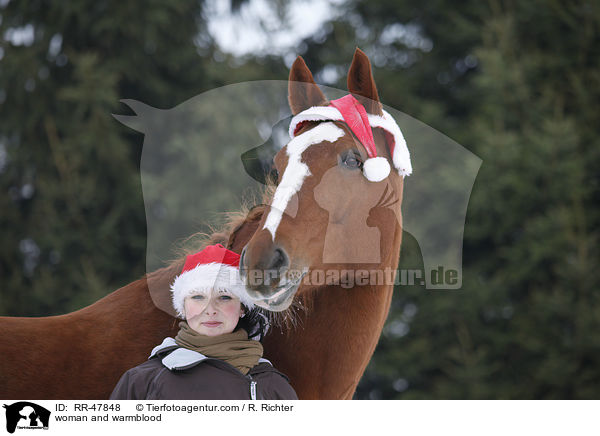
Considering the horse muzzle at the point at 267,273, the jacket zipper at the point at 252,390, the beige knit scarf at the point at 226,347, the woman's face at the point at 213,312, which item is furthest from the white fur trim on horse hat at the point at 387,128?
the jacket zipper at the point at 252,390

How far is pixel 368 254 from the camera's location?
203 centimetres

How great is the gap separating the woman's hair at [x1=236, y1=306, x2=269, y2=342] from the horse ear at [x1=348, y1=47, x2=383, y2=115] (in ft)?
2.80

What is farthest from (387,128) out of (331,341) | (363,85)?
(331,341)

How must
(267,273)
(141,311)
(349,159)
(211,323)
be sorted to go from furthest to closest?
(141,311), (349,159), (211,323), (267,273)

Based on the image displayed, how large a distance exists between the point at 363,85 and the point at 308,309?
89 cm

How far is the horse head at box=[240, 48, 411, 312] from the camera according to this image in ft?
5.72

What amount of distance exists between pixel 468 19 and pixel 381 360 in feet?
16.2

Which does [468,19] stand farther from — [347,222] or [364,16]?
[347,222]

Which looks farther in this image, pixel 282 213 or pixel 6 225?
pixel 6 225

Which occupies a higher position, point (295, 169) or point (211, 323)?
point (295, 169)

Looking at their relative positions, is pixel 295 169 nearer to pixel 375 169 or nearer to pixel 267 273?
pixel 375 169

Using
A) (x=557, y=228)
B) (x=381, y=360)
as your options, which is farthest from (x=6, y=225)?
(x=557, y=228)
